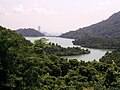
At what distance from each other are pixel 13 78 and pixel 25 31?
180023 mm

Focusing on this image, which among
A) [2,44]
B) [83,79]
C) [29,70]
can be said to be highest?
[2,44]

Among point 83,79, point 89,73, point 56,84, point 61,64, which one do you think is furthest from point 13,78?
point 61,64

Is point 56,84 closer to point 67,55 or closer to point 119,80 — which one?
point 119,80

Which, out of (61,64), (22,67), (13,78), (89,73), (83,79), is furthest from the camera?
(61,64)

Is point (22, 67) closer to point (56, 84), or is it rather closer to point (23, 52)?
point (23, 52)

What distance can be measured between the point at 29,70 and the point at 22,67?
15.5 inches

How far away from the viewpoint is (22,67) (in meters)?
14.5

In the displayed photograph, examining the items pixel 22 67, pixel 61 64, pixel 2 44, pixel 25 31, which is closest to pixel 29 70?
pixel 22 67

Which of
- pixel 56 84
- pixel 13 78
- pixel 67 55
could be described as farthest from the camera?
pixel 67 55

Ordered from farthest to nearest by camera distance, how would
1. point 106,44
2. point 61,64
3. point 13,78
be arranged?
point 106,44, point 61,64, point 13,78

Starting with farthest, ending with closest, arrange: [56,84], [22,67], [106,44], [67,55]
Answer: [106,44] → [67,55] → [56,84] → [22,67]

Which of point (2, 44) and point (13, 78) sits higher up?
point (2, 44)

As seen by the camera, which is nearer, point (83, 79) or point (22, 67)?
point (22, 67)

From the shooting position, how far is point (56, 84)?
19.8 m
